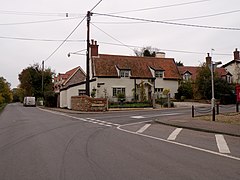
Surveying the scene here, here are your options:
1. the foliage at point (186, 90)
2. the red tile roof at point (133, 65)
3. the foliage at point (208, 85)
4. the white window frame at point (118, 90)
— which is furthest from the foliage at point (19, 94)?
the foliage at point (208, 85)

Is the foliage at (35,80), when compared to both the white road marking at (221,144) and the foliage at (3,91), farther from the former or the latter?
the white road marking at (221,144)

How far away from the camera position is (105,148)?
34.7ft

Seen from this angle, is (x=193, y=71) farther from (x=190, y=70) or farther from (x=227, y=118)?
(x=227, y=118)

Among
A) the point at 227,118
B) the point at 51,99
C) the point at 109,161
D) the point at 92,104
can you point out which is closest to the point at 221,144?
the point at 109,161

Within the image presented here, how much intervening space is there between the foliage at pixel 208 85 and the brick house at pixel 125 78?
4.54 m

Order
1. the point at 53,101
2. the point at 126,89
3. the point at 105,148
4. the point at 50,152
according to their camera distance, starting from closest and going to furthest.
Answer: the point at 50,152 → the point at 105,148 → the point at 126,89 → the point at 53,101

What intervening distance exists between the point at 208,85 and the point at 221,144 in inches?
1439

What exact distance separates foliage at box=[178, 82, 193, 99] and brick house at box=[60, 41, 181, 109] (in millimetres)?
1126

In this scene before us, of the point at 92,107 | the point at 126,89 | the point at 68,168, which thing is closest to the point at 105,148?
the point at 68,168

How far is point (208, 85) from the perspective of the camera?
153ft

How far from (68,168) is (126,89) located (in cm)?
4058

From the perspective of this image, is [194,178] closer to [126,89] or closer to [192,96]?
[126,89]

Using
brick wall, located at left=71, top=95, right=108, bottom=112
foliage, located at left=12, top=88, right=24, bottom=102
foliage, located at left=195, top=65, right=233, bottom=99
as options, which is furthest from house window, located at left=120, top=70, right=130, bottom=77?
foliage, located at left=12, top=88, right=24, bottom=102

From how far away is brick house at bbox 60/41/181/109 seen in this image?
45688 millimetres
